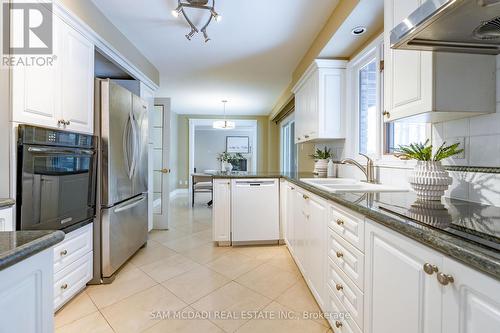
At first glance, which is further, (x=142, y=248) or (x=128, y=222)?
(x=142, y=248)

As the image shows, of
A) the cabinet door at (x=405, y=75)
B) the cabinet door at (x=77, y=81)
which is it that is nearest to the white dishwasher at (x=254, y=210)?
the cabinet door at (x=77, y=81)

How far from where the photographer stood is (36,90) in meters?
1.53

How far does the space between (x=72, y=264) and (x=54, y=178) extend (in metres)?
0.70

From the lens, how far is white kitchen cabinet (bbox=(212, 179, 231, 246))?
10.1 feet

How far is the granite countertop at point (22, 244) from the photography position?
1.84 feet

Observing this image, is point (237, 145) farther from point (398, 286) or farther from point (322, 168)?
point (398, 286)

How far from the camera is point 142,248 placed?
3.06m

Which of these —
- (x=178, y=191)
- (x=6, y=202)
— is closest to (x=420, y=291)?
(x=6, y=202)

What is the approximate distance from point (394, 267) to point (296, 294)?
50.8 inches

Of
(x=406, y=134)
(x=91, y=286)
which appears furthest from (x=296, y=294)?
(x=91, y=286)

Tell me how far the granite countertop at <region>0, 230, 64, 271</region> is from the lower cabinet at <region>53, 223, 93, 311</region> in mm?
1267

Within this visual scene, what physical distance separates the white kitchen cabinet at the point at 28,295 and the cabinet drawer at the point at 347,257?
1191 mm

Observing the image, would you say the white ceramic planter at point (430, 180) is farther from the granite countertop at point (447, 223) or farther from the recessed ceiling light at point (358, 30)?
the recessed ceiling light at point (358, 30)

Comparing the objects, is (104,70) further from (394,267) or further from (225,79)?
(394,267)
